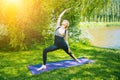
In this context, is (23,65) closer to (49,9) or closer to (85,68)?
(85,68)

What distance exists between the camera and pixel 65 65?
10.9m

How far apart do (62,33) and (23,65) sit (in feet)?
8.99

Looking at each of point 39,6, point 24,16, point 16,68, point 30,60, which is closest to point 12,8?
point 24,16

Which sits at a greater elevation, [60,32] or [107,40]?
[60,32]

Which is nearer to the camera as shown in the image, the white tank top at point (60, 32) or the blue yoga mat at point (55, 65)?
the white tank top at point (60, 32)

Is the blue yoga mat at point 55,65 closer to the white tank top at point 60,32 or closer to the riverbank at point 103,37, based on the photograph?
the white tank top at point 60,32

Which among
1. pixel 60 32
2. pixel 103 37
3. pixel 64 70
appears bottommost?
pixel 103 37

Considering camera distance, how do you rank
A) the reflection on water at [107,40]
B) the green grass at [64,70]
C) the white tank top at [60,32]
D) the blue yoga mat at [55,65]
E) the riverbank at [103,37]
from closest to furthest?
the green grass at [64,70] < the white tank top at [60,32] < the blue yoga mat at [55,65] < the riverbank at [103,37] < the reflection on water at [107,40]

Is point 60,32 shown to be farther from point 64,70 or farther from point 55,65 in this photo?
point 55,65

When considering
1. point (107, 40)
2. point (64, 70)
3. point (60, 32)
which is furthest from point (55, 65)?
point (107, 40)

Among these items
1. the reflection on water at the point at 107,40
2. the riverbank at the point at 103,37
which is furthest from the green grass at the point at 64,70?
the reflection on water at the point at 107,40

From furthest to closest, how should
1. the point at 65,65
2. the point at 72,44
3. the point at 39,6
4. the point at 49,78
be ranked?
the point at 72,44, the point at 39,6, the point at 65,65, the point at 49,78

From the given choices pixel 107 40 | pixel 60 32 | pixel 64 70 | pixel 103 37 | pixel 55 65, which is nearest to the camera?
pixel 60 32

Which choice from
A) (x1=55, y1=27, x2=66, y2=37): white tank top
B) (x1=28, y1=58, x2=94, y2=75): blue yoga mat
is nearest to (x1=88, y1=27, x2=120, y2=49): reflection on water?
(x1=28, y1=58, x2=94, y2=75): blue yoga mat
